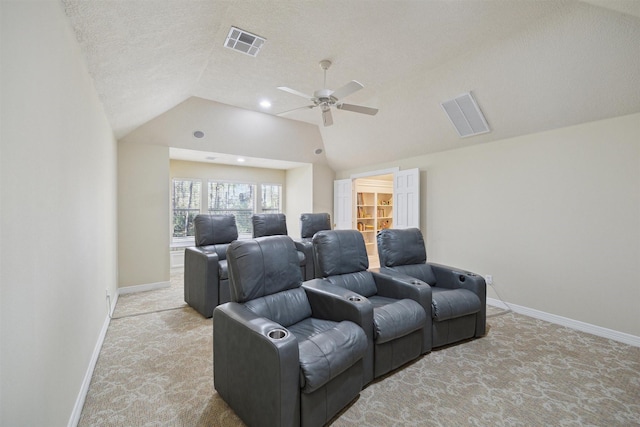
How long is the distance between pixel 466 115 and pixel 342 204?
3489 mm

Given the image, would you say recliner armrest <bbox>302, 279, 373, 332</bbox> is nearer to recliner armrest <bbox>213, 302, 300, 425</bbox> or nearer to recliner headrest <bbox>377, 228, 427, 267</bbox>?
recliner armrest <bbox>213, 302, 300, 425</bbox>

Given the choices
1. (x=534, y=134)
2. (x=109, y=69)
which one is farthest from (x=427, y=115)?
(x=109, y=69)

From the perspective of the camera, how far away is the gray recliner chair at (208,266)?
3.56 meters

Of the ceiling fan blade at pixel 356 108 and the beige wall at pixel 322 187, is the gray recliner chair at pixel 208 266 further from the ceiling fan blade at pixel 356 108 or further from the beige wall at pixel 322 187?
the beige wall at pixel 322 187

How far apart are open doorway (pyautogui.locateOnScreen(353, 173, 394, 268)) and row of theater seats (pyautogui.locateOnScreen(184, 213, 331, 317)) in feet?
7.15

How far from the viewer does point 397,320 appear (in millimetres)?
2318

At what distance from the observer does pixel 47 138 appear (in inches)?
54.9

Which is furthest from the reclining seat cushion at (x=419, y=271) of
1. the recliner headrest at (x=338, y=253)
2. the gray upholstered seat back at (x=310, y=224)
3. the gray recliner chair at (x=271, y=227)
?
the gray upholstered seat back at (x=310, y=224)

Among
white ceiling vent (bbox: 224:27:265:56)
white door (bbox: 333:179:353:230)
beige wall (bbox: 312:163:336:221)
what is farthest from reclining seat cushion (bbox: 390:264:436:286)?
beige wall (bbox: 312:163:336:221)

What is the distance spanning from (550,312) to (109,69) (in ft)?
17.8

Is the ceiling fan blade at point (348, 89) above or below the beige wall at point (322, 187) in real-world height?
above

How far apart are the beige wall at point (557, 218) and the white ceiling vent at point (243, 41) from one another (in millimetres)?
3410

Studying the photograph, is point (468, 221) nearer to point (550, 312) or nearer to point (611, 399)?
point (550, 312)

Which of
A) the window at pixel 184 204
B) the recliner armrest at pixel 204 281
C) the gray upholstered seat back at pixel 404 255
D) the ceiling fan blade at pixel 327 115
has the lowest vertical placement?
the recliner armrest at pixel 204 281
